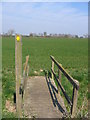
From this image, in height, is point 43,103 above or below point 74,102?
below

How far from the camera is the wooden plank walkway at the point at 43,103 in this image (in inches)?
174

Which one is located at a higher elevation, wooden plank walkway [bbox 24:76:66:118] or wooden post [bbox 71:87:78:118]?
wooden post [bbox 71:87:78:118]

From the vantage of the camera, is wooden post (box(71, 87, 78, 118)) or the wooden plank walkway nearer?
wooden post (box(71, 87, 78, 118))

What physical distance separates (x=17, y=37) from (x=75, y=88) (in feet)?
5.21

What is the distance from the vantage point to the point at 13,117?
12.8ft

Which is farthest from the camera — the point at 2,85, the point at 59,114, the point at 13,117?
the point at 2,85

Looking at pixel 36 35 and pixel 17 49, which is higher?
pixel 36 35

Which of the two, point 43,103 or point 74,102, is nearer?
point 74,102

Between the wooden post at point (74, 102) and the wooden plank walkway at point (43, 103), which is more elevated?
the wooden post at point (74, 102)

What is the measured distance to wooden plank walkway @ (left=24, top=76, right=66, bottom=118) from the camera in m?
4.43

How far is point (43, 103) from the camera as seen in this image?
517 cm

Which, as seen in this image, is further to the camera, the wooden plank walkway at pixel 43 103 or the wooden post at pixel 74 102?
the wooden plank walkway at pixel 43 103

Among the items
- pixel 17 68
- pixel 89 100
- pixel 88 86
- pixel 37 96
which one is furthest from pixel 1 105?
pixel 88 86

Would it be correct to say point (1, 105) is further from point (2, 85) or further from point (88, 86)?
point (88, 86)
